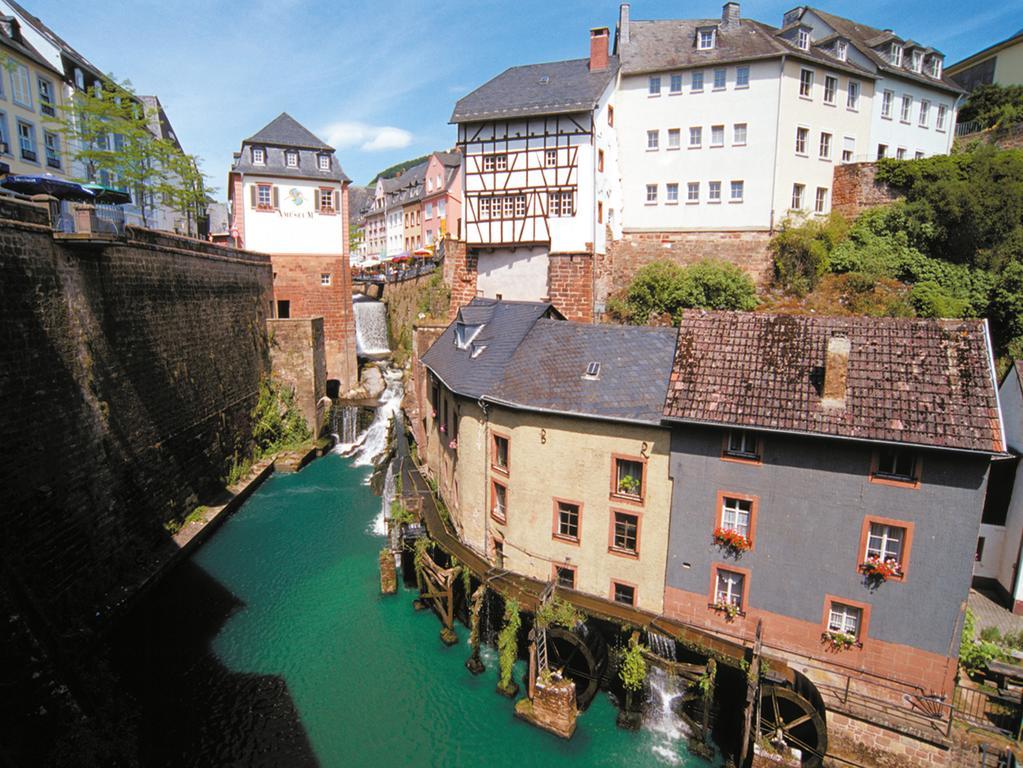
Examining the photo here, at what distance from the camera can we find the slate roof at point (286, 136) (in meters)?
34.1

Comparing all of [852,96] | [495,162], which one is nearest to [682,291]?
[495,162]

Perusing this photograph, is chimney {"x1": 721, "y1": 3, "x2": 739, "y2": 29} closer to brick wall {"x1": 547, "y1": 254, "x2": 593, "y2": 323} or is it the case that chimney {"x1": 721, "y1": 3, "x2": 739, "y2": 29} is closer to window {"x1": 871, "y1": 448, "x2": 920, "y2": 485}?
brick wall {"x1": 547, "y1": 254, "x2": 593, "y2": 323}

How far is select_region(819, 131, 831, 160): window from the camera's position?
2969cm

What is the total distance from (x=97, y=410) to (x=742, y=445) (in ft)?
52.5

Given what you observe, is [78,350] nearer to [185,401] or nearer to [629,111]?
[185,401]

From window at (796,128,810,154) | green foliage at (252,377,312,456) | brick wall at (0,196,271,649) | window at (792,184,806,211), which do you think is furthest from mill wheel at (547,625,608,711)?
window at (796,128,810,154)

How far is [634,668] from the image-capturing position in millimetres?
12906

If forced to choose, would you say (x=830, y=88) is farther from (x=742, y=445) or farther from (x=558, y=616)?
(x=558, y=616)

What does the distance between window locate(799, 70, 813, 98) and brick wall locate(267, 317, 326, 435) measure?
26.2 metres

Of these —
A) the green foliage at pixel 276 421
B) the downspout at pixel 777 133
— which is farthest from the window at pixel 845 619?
the green foliage at pixel 276 421

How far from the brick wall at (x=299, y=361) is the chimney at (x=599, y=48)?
19058 mm

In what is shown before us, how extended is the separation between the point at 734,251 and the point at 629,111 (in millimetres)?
8749

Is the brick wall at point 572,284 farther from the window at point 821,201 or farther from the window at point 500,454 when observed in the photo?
the window at point 500,454

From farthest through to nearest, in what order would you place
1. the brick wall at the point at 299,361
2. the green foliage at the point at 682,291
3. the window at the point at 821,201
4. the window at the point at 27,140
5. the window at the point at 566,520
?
the brick wall at the point at 299,361
the window at the point at 27,140
the window at the point at 821,201
the green foliage at the point at 682,291
the window at the point at 566,520
